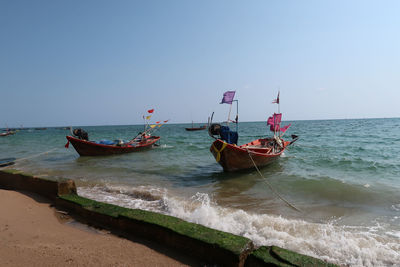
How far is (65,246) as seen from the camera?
2951 mm

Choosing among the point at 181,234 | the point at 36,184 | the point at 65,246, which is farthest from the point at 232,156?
the point at 65,246

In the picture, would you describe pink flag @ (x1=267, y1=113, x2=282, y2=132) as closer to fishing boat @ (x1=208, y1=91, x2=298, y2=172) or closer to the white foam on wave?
fishing boat @ (x1=208, y1=91, x2=298, y2=172)

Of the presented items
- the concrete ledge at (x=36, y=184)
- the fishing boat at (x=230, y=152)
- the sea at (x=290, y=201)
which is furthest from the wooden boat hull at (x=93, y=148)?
the concrete ledge at (x=36, y=184)

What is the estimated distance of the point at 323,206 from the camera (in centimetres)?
638

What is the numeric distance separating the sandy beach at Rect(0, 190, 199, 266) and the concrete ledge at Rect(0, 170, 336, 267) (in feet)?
0.49

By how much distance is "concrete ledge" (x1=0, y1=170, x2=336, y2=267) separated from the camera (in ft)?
8.22

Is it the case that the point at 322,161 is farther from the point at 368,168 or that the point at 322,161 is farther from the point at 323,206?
the point at 323,206

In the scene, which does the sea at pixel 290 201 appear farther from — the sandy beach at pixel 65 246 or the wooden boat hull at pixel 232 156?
the sandy beach at pixel 65 246

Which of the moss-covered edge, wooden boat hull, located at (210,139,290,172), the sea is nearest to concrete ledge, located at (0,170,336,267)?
the moss-covered edge

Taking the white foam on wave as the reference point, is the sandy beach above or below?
above

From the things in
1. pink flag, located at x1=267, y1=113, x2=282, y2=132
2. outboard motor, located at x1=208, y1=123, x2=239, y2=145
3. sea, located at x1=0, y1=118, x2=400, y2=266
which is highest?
pink flag, located at x1=267, y1=113, x2=282, y2=132

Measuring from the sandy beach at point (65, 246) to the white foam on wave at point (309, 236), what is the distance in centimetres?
196

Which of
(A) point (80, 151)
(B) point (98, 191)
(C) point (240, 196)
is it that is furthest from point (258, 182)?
(A) point (80, 151)

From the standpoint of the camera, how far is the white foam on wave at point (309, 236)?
143 inches
